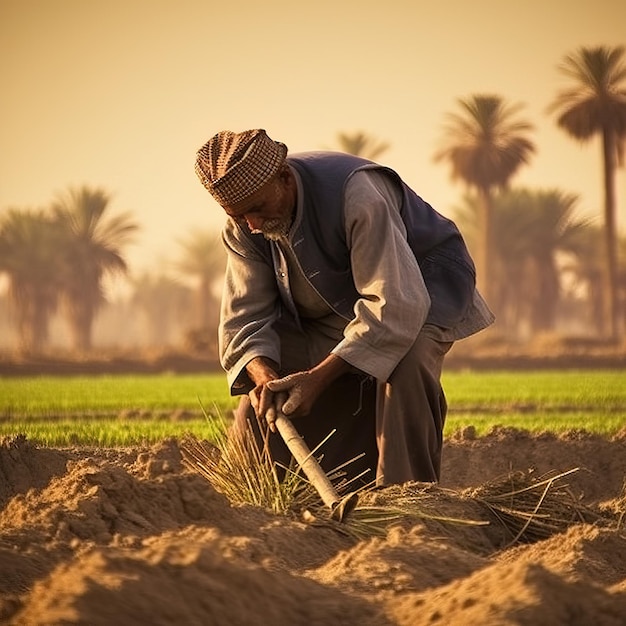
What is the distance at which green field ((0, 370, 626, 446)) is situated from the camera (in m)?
10.1

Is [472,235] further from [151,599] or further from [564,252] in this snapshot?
[151,599]

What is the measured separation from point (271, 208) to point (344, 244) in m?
0.35

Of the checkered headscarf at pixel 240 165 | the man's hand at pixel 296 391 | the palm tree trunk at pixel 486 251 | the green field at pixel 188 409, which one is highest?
the palm tree trunk at pixel 486 251

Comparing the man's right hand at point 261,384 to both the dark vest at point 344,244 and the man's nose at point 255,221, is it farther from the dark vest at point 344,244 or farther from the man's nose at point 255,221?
the man's nose at point 255,221

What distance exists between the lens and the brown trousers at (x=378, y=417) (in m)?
4.84

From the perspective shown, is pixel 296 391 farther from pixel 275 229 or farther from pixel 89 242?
pixel 89 242

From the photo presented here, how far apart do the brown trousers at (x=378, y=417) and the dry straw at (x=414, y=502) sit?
14cm

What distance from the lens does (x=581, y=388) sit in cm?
1848

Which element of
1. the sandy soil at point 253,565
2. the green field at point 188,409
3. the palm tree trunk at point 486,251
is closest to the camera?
the sandy soil at point 253,565

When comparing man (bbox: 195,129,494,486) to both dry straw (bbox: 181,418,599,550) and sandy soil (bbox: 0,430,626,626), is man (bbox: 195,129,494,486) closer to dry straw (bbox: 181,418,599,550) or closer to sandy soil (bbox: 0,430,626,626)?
dry straw (bbox: 181,418,599,550)

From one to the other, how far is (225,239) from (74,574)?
2482mm

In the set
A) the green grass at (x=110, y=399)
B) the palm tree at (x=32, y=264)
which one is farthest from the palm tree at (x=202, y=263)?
the green grass at (x=110, y=399)

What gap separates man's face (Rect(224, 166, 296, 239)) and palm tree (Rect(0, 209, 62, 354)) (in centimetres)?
5067

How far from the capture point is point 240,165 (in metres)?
4.56
